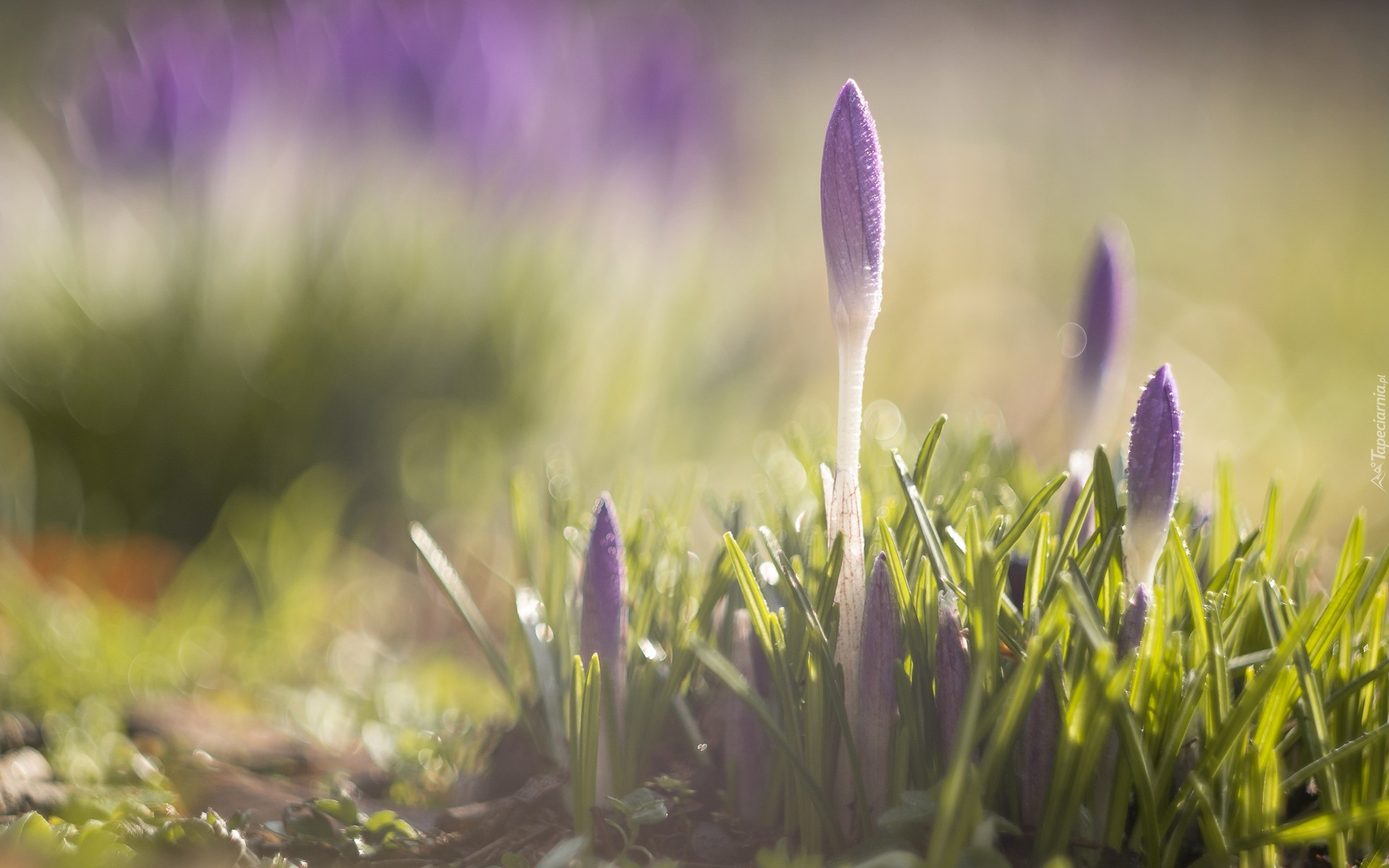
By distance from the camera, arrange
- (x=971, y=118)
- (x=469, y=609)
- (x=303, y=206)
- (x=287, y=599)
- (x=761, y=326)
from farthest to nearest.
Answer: (x=971, y=118) < (x=761, y=326) < (x=303, y=206) < (x=287, y=599) < (x=469, y=609)

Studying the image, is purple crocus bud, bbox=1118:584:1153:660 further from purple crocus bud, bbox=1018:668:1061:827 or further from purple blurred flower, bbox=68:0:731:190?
purple blurred flower, bbox=68:0:731:190

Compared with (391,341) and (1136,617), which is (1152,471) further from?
(391,341)

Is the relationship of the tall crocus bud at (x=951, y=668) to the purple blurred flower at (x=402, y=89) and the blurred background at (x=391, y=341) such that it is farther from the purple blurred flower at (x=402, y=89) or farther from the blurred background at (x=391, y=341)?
→ the purple blurred flower at (x=402, y=89)

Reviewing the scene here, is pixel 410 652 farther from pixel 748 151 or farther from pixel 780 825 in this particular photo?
pixel 748 151

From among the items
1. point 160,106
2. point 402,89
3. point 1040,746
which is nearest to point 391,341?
point 402,89

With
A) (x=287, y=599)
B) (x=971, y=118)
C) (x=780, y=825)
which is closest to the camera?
(x=780, y=825)

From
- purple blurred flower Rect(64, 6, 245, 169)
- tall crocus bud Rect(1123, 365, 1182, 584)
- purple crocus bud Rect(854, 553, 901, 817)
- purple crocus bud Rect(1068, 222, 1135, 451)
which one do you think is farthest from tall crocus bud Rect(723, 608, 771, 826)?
purple blurred flower Rect(64, 6, 245, 169)

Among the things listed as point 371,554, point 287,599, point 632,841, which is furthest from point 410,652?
point 632,841
